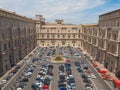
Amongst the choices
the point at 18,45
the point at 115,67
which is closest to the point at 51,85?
the point at 115,67

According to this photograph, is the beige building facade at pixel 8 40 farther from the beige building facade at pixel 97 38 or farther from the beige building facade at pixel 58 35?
the beige building facade at pixel 97 38

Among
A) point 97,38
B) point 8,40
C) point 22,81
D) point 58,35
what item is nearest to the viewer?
point 22,81

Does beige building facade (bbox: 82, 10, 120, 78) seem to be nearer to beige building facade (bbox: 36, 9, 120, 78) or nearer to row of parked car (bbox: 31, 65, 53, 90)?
beige building facade (bbox: 36, 9, 120, 78)

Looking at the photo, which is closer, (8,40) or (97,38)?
(8,40)

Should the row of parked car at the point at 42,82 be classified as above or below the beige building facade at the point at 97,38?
below

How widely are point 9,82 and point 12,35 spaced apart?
31102 millimetres

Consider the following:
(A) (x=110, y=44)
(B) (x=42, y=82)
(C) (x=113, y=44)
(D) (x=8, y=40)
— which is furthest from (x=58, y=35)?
(B) (x=42, y=82)

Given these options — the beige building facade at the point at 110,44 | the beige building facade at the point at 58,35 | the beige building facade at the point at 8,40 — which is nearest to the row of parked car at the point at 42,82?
the beige building facade at the point at 8,40

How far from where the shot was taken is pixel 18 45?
304 ft

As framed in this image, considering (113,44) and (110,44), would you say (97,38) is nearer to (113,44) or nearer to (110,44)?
(110,44)

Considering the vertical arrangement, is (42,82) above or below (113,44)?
below

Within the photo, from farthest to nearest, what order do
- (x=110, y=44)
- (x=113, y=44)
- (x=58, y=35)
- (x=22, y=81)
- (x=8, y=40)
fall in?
(x=58, y=35), (x=8, y=40), (x=110, y=44), (x=113, y=44), (x=22, y=81)

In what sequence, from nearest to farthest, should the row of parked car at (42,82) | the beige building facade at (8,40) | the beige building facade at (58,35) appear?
the row of parked car at (42,82) → the beige building facade at (8,40) → the beige building facade at (58,35)

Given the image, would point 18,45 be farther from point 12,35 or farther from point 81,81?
point 81,81
